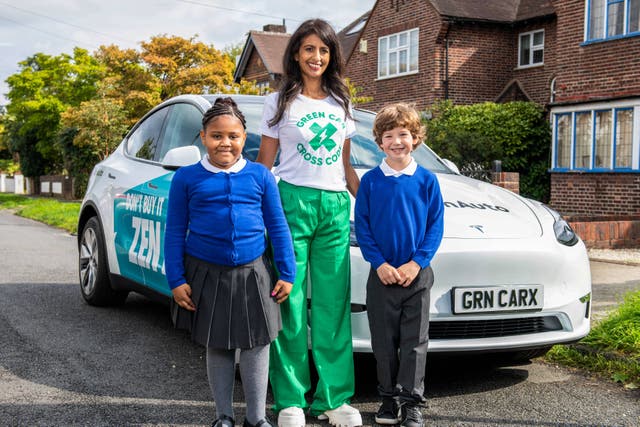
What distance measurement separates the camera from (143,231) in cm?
518

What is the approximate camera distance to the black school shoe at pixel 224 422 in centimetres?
333

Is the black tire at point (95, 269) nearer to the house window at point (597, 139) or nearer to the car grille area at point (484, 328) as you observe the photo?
the car grille area at point (484, 328)

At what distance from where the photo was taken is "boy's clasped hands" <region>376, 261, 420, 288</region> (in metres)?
3.51

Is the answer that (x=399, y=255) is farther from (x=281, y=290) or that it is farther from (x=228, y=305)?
(x=228, y=305)

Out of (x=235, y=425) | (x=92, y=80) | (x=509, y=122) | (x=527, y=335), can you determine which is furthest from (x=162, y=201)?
(x=92, y=80)

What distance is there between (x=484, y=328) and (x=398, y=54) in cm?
2105

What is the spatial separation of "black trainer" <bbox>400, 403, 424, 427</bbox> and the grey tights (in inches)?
27.3

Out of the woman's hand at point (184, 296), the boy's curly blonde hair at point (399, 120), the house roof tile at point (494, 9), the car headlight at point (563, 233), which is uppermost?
the house roof tile at point (494, 9)

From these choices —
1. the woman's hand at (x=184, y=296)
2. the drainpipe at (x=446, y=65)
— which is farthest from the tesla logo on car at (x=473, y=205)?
the drainpipe at (x=446, y=65)

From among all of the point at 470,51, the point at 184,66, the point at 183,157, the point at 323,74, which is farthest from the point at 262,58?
the point at 323,74

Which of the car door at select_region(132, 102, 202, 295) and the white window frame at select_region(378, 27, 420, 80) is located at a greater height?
the white window frame at select_region(378, 27, 420, 80)

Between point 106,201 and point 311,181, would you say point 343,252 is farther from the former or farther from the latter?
point 106,201

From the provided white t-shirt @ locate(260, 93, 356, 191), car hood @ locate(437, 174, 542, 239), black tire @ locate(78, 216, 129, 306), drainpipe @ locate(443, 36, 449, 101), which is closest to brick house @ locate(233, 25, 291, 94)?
drainpipe @ locate(443, 36, 449, 101)

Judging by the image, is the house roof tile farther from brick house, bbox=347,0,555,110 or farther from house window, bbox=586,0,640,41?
house window, bbox=586,0,640,41
